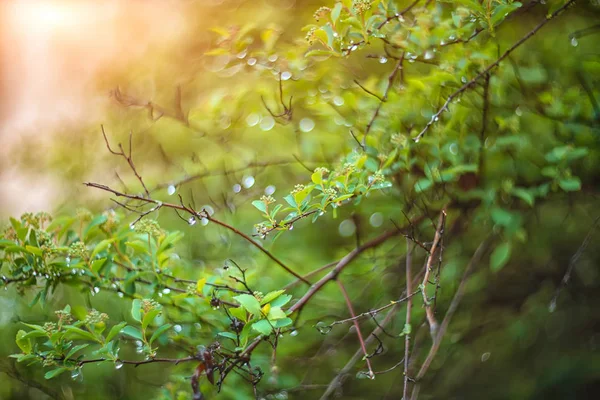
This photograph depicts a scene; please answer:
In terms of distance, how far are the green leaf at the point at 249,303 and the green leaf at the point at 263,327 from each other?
19 mm

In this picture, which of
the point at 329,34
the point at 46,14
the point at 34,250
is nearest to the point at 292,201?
the point at 329,34

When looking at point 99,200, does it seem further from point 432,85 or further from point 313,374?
point 432,85

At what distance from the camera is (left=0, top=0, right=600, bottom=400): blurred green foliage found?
1017 mm

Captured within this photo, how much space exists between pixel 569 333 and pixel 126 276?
153cm

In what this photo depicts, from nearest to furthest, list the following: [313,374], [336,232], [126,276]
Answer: [126,276], [313,374], [336,232]

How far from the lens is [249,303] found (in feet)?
2.71

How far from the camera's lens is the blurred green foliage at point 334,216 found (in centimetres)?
102

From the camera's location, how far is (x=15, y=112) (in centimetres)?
271

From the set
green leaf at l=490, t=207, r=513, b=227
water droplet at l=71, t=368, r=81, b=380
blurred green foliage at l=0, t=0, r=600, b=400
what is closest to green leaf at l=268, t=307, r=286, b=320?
blurred green foliage at l=0, t=0, r=600, b=400

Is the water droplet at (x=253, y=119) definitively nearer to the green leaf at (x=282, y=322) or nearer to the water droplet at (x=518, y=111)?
the water droplet at (x=518, y=111)

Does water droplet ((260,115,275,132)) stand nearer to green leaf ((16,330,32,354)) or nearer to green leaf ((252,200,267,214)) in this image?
green leaf ((252,200,267,214))

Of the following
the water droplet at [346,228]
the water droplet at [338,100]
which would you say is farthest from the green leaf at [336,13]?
the water droplet at [346,228]

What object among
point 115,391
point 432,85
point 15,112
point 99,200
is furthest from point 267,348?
point 15,112

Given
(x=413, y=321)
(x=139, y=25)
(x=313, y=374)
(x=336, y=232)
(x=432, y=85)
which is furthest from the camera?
(x=139, y=25)
